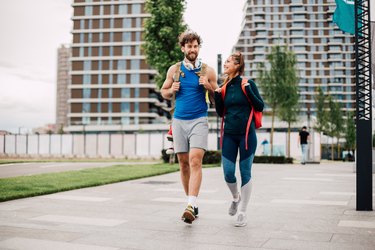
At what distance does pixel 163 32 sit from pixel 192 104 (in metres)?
17.2

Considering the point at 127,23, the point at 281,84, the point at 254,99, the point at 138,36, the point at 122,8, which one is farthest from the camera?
the point at 122,8

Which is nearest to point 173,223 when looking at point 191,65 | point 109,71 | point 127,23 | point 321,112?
point 191,65

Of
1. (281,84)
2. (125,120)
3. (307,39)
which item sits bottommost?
(125,120)

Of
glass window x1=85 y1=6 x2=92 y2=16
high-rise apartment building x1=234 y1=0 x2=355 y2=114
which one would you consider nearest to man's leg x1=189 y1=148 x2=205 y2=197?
glass window x1=85 y1=6 x2=92 y2=16

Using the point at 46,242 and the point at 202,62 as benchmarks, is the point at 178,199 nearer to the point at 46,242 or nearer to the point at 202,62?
the point at 202,62

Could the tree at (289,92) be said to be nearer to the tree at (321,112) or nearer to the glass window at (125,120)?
the tree at (321,112)

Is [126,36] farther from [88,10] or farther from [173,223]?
[173,223]

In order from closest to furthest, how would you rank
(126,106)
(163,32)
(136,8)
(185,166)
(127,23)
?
1. (185,166)
2. (163,32)
3. (126,106)
4. (136,8)
5. (127,23)

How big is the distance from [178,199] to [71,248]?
10.8ft

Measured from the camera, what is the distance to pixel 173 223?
4.59 metres

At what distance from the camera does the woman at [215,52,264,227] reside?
4508 mm

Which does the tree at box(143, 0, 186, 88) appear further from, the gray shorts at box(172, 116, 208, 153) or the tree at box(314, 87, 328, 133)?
the tree at box(314, 87, 328, 133)

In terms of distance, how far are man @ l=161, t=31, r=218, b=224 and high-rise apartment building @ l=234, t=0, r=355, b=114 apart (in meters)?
106

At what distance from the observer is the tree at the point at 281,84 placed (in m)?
27.7
